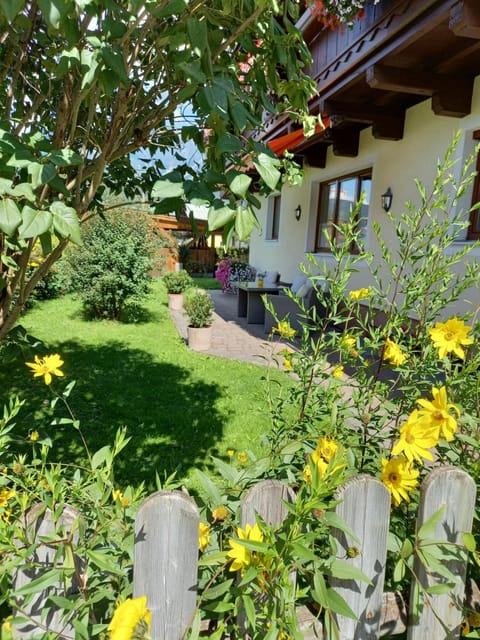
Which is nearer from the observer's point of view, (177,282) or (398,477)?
(398,477)

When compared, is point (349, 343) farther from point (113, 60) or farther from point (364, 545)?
point (113, 60)

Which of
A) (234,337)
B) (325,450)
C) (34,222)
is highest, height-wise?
(34,222)

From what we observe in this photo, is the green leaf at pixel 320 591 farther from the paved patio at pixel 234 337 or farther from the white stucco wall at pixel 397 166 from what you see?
the paved patio at pixel 234 337

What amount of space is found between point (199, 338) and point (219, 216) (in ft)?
18.4

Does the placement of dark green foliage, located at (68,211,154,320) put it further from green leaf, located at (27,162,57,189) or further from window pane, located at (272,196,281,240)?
green leaf, located at (27,162,57,189)

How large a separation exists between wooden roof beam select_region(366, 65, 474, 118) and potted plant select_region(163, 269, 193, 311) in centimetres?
696

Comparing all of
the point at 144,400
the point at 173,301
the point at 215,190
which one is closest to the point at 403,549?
the point at 215,190

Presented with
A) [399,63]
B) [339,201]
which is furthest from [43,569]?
[339,201]

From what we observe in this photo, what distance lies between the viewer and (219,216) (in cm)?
109

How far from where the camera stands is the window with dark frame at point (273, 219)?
1327 cm

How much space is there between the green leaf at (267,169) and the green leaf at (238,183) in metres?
0.04

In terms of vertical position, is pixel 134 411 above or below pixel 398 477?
below

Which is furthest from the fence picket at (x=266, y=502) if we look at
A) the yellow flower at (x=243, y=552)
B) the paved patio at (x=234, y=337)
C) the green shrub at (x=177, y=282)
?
the green shrub at (x=177, y=282)

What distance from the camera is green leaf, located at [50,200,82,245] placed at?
1.01 metres
